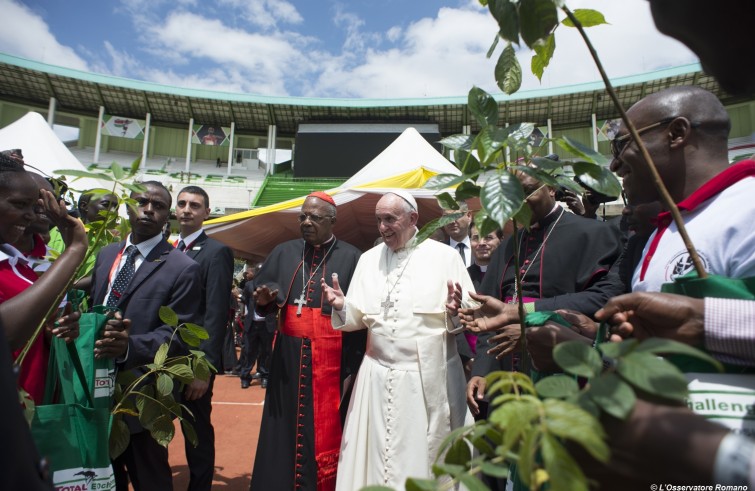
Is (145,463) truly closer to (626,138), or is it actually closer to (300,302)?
(300,302)

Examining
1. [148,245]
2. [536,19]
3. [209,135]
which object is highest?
[209,135]

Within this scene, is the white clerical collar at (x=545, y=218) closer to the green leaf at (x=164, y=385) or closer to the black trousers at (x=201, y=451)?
the green leaf at (x=164, y=385)

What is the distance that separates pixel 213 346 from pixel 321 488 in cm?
126

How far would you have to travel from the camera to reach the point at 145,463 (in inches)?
107

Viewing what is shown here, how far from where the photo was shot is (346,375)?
3518 mm

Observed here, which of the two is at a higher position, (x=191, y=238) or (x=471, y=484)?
(x=191, y=238)

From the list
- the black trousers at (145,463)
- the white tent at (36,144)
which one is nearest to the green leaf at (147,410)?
the black trousers at (145,463)

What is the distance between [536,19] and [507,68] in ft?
0.67

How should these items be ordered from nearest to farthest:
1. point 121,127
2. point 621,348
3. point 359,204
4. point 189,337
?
point 621,348 → point 189,337 → point 359,204 → point 121,127

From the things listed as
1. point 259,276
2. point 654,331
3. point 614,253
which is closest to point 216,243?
point 259,276

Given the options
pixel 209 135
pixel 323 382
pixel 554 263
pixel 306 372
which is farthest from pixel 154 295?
pixel 209 135

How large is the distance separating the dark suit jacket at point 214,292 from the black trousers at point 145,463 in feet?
2.12

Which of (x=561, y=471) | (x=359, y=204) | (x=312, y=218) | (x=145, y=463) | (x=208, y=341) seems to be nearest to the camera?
(x=561, y=471)

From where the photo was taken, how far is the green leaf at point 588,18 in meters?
1.09
